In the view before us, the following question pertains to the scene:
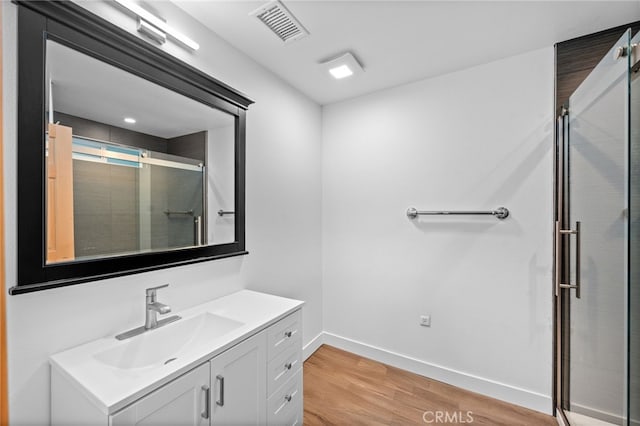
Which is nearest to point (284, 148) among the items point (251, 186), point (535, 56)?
point (251, 186)

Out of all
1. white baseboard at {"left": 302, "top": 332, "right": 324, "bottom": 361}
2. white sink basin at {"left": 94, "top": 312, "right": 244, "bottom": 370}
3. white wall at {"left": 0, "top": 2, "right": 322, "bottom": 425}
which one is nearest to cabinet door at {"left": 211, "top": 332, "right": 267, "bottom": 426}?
white sink basin at {"left": 94, "top": 312, "right": 244, "bottom": 370}

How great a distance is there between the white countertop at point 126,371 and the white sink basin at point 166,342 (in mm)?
26

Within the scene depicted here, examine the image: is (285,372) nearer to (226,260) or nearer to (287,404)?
(287,404)

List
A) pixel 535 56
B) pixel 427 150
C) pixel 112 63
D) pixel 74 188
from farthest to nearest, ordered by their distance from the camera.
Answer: pixel 427 150 → pixel 535 56 → pixel 112 63 → pixel 74 188

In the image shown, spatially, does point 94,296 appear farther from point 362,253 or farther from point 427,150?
point 427,150

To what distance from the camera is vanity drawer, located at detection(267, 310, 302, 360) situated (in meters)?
1.37

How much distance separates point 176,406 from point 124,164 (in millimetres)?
1012

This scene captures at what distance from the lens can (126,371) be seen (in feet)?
3.19

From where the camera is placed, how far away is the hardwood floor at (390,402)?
1757 mm

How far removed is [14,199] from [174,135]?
0.69m

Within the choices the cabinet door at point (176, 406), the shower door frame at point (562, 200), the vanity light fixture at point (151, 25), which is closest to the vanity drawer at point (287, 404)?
the cabinet door at point (176, 406)

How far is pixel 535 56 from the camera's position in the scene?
186cm

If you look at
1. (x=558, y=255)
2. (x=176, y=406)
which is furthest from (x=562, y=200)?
(x=176, y=406)

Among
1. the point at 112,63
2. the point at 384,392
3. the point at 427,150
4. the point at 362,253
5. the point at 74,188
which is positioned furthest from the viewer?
the point at 362,253
